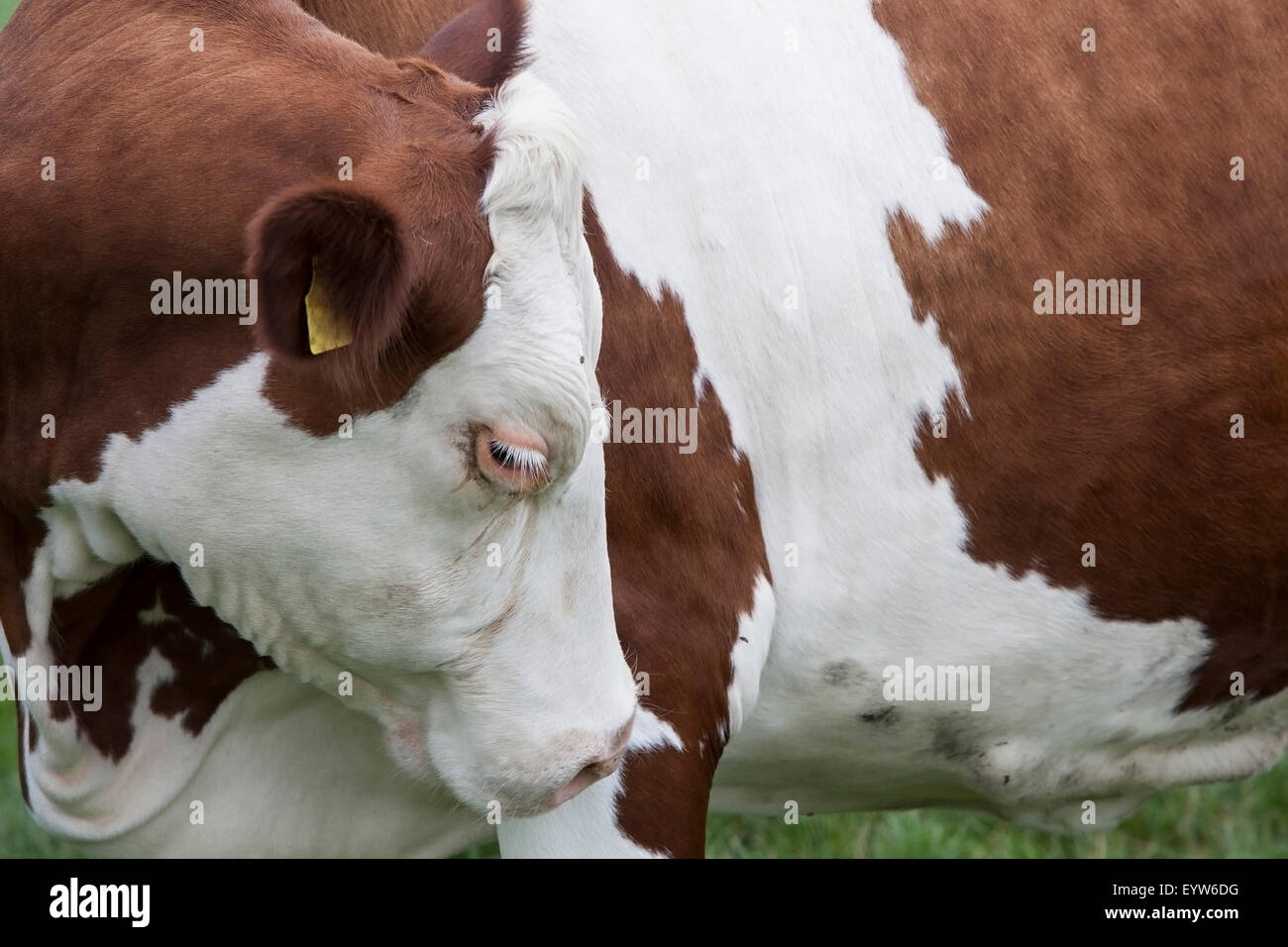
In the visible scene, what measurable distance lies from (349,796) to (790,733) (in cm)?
79

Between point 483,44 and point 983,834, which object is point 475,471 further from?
point 983,834

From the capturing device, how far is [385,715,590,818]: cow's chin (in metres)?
2.17

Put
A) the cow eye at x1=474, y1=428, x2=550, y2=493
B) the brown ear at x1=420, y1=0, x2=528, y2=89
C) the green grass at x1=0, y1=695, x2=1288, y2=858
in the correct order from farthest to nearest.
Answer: the green grass at x1=0, y1=695, x2=1288, y2=858 → the brown ear at x1=420, y1=0, x2=528, y2=89 → the cow eye at x1=474, y1=428, x2=550, y2=493

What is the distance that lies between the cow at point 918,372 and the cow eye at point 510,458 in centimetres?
44

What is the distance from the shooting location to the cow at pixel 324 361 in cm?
185

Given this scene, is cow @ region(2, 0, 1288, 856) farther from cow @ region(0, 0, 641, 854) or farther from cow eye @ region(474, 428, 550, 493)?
cow eye @ region(474, 428, 550, 493)

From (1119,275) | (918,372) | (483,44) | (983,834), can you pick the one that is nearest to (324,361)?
(483,44)

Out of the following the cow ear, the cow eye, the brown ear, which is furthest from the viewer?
the brown ear

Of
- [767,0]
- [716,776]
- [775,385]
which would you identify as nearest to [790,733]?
[716,776]

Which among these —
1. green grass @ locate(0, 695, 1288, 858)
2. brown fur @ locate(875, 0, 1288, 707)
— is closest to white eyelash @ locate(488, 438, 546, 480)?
brown fur @ locate(875, 0, 1288, 707)

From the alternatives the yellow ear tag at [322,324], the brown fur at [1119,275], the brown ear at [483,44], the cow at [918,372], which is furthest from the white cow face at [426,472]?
the brown fur at [1119,275]

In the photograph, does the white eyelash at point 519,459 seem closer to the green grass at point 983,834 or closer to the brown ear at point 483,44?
the brown ear at point 483,44

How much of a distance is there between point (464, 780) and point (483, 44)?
3.51 feet

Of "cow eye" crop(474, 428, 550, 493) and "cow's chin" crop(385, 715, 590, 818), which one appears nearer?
"cow eye" crop(474, 428, 550, 493)
